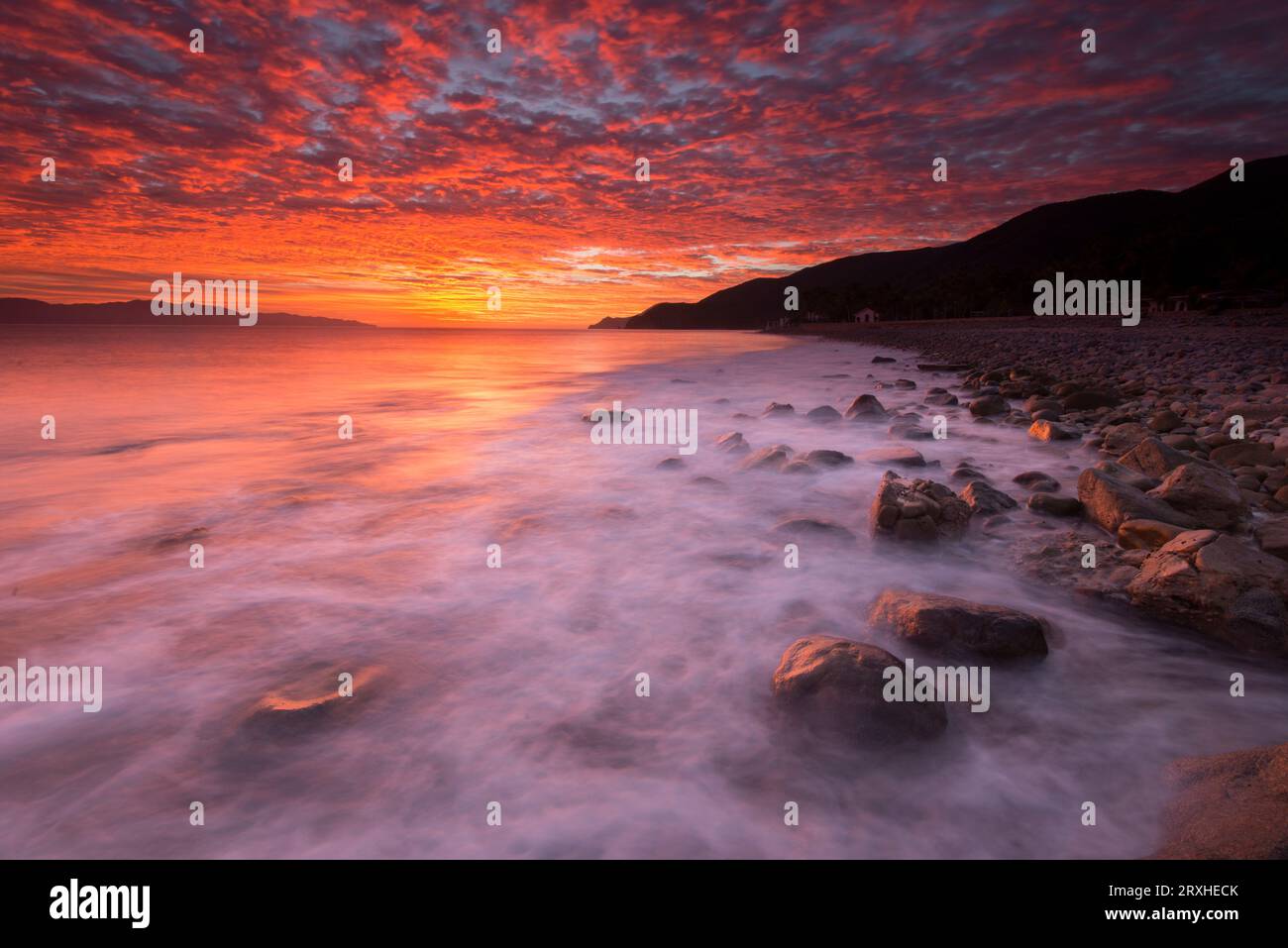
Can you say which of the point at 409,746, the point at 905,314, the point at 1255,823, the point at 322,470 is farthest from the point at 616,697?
the point at 905,314

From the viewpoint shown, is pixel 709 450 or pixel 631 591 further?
pixel 709 450

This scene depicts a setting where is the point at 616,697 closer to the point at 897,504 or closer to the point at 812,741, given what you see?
the point at 812,741

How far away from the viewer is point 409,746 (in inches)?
133

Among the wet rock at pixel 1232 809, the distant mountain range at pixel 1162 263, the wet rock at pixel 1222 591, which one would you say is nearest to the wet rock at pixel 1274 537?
the wet rock at pixel 1222 591

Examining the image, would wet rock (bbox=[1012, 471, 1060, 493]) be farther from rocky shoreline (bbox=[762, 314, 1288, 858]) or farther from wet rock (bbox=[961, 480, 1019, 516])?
wet rock (bbox=[961, 480, 1019, 516])

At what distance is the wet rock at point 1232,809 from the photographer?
227 centimetres

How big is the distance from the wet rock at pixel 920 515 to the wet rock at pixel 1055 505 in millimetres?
798

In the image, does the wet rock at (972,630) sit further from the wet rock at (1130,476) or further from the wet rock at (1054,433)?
the wet rock at (1054,433)

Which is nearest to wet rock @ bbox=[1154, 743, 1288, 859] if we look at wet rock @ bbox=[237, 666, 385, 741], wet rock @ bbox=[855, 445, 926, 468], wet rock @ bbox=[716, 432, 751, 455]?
wet rock @ bbox=[237, 666, 385, 741]

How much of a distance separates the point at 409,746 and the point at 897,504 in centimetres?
511

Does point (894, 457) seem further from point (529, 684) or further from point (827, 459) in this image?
point (529, 684)

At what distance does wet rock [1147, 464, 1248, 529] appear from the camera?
530 cm
